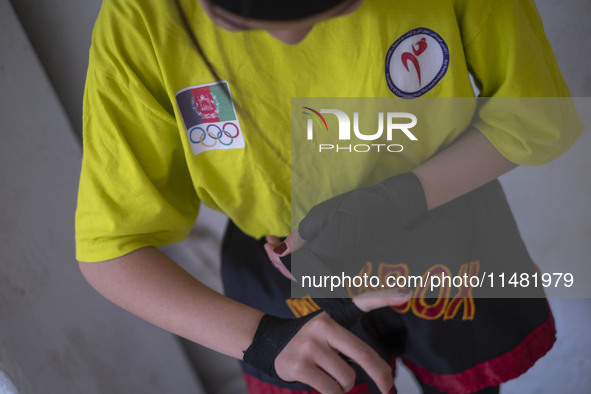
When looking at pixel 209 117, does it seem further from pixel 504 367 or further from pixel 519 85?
pixel 504 367

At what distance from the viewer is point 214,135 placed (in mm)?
476

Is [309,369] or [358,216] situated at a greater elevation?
[358,216]

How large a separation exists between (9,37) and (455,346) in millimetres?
754

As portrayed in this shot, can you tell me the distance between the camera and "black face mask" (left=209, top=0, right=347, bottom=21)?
328 mm

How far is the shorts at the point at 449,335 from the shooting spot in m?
0.54

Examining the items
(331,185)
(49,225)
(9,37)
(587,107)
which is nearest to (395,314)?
(331,185)

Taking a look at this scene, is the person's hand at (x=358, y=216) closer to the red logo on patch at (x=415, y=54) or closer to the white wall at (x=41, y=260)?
the red logo on patch at (x=415, y=54)

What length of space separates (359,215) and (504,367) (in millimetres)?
282

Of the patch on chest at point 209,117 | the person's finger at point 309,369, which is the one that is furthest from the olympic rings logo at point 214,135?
the person's finger at point 309,369

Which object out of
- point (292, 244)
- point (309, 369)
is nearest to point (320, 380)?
point (309, 369)

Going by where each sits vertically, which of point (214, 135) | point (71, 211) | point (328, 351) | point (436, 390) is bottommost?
point (436, 390)

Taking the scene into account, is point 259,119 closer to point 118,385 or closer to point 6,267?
point 6,267

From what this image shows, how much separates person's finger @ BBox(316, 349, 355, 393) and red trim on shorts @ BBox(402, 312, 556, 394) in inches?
7.5

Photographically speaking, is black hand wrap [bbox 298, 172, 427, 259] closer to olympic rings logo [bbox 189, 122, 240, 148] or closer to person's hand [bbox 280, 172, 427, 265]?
person's hand [bbox 280, 172, 427, 265]
